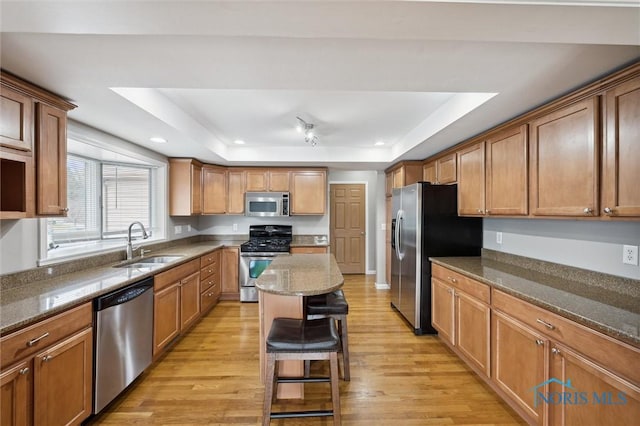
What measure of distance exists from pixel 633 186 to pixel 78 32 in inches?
108

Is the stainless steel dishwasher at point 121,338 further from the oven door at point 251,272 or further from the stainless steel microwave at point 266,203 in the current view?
the stainless steel microwave at point 266,203

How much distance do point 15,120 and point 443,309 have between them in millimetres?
3618

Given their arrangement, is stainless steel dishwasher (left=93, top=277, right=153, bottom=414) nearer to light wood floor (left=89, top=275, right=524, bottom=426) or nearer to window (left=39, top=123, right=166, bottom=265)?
light wood floor (left=89, top=275, right=524, bottom=426)

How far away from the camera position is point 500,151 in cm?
245

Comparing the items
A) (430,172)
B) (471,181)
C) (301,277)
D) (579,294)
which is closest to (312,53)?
(301,277)

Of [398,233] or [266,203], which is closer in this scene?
[398,233]

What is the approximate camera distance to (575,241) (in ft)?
6.80

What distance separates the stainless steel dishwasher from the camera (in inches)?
71.8

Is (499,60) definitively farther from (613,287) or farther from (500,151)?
(613,287)

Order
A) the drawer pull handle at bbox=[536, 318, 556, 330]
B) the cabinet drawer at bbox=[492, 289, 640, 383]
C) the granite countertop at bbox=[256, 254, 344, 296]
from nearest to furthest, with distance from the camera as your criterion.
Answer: the cabinet drawer at bbox=[492, 289, 640, 383], the drawer pull handle at bbox=[536, 318, 556, 330], the granite countertop at bbox=[256, 254, 344, 296]

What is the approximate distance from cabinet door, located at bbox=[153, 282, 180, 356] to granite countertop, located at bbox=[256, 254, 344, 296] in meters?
1.10

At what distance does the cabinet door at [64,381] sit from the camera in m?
Answer: 1.43

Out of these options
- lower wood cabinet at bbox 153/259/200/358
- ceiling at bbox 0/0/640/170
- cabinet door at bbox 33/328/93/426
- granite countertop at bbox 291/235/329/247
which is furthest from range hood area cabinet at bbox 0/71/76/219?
granite countertop at bbox 291/235/329/247

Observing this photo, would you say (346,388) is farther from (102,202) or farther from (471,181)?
(102,202)
